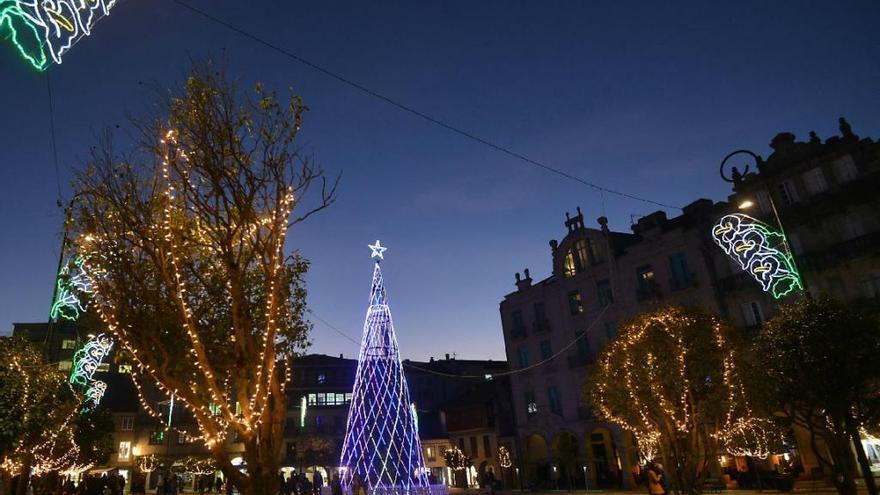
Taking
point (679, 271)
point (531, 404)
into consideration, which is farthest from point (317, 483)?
point (679, 271)

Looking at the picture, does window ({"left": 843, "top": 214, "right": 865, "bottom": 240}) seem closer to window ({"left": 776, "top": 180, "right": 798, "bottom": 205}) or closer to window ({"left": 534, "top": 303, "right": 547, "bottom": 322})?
window ({"left": 776, "top": 180, "right": 798, "bottom": 205})

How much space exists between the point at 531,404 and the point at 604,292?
10.2 metres

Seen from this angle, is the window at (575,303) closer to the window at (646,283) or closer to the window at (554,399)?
the window at (646,283)

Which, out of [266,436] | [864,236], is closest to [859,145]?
[864,236]

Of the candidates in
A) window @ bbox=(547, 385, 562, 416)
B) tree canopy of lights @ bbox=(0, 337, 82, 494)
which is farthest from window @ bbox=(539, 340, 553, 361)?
tree canopy of lights @ bbox=(0, 337, 82, 494)

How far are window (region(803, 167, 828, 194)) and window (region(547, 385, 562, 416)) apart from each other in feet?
64.2

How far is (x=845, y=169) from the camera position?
1041 inches

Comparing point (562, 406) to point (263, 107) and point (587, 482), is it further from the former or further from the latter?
point (263, 107)

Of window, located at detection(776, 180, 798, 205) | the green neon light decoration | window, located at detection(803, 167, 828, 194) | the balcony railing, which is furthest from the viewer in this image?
the balcony railing

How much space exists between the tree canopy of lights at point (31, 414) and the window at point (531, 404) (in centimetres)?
2751

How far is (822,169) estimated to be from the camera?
2716cm

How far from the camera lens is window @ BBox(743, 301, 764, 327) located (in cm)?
2883

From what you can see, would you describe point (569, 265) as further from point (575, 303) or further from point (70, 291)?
point (70, 291)

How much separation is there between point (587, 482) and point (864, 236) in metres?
20.6
